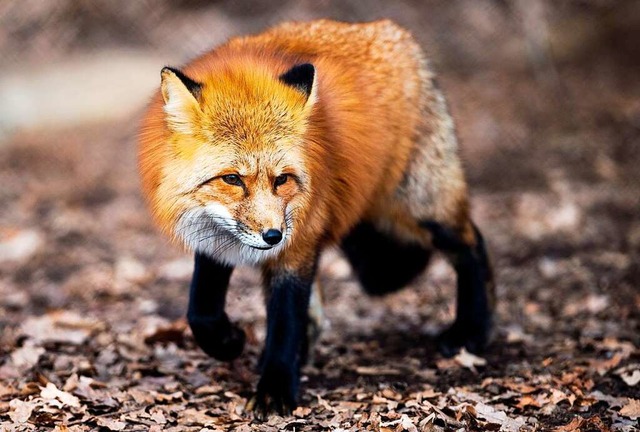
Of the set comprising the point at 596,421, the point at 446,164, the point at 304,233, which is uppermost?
the point at 446,164

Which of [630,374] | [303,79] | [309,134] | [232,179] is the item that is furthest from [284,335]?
[630,374]

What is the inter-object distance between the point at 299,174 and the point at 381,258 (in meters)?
1.69

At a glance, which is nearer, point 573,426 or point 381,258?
point 573,426

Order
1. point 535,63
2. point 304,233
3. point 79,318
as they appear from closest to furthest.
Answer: point 304,233, point 79,318, point 535,63

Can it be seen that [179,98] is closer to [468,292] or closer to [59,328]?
[59,328]

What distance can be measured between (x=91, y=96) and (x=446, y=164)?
23.7 feet

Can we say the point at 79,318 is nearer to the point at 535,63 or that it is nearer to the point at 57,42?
→ the point at 57,42

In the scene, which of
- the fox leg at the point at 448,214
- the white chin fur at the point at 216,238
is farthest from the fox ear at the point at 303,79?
the fox leg at the point at 448,214

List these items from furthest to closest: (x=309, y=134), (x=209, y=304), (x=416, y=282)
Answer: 1. (x=416, y=282)
2. (x=209, y=304)
3. (x=309, y=134)

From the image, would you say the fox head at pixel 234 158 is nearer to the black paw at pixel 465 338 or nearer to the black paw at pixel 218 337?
the black paw at pixel 218 337

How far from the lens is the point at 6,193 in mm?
9281

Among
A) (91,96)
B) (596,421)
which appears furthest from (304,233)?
(91,96)

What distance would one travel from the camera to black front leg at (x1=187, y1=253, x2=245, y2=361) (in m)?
4.30

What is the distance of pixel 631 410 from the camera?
13.4 ft
